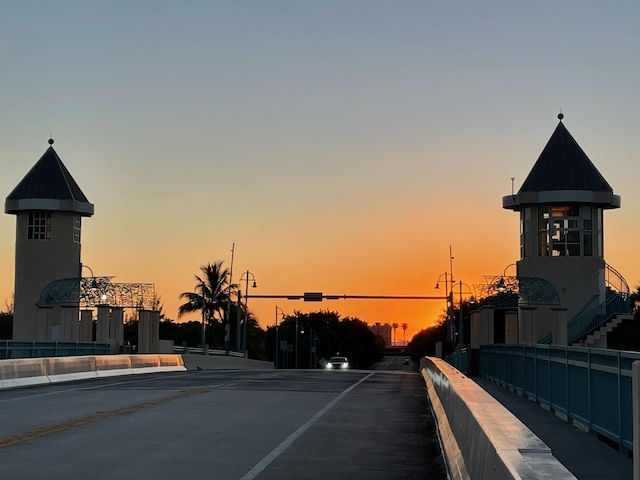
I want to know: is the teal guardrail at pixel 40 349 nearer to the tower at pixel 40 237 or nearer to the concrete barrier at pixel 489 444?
the tower at pixel 40 237

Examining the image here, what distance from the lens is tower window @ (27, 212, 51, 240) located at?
71.4 metres

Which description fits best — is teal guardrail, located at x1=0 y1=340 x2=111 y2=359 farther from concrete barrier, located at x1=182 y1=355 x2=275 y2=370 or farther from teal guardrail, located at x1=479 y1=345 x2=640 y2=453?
teal guardrail, located at x1=479 y1=345 x2=640 y2=453

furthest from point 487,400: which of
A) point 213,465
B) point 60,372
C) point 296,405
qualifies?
point 60,372

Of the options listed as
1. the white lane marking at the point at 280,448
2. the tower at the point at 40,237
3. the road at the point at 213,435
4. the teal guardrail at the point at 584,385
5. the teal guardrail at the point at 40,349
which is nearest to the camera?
the white lane marking at the point at 280,448

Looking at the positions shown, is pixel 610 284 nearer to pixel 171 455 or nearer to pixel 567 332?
pixel 567 332

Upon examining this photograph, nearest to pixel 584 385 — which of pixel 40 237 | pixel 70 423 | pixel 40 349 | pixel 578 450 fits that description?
pixel 578 450

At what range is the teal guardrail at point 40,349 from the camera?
138ft

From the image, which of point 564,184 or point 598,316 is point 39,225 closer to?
point 564,184

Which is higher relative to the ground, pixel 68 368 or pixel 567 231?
pixel 567 231

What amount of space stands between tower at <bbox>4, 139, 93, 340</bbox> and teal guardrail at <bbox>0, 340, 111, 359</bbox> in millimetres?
16890

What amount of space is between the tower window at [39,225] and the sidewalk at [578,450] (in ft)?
180

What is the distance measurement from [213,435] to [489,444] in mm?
8923

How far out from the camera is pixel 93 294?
63.3 meters

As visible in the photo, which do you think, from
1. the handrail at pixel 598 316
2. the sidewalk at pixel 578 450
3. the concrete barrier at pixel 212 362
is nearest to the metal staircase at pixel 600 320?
the handrail at pixel 598 316
